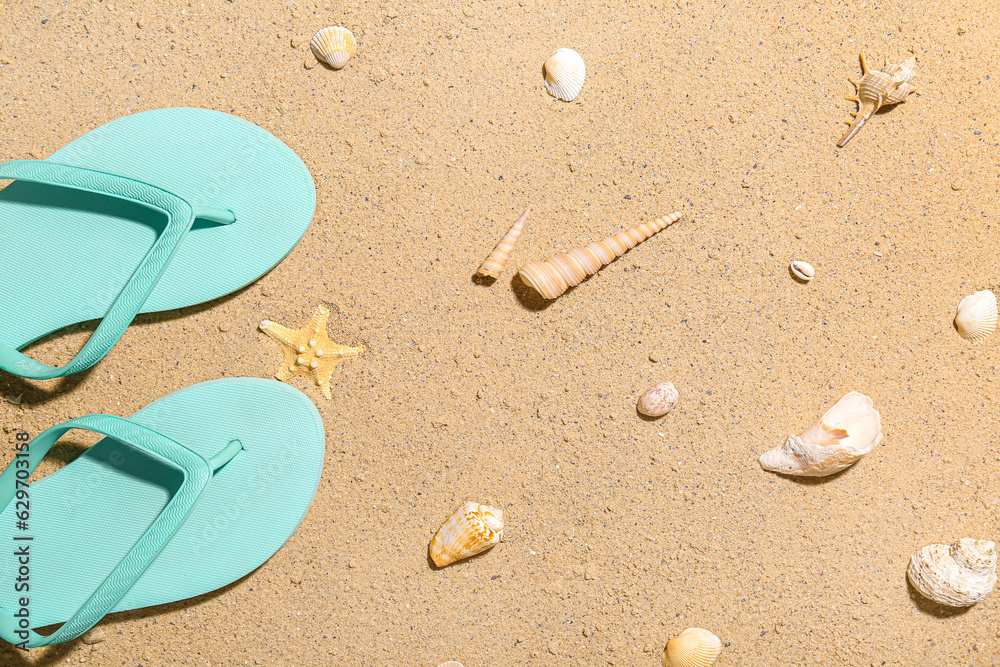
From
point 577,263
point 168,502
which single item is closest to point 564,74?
point 577,263

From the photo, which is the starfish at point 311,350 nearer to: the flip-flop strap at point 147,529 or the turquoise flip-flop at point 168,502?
the turquoise flip-flop at point 168,502

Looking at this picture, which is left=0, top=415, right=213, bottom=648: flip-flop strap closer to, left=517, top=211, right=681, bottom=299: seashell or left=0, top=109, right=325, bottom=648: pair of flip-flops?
left=0, top=109, right=325, bottom=648: pair of flip-flops

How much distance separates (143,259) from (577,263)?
43.6 inches

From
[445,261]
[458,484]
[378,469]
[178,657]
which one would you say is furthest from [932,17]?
[178,657]

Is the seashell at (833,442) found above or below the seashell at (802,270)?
below

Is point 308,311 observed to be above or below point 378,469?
above

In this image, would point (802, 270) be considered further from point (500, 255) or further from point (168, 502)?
point (168, 502)

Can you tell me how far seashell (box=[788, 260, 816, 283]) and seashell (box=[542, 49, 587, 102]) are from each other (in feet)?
2.60

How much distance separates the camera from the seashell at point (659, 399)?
1.58 meters

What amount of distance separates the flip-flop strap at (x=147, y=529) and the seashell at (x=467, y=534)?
629mm

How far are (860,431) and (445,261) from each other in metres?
1.26

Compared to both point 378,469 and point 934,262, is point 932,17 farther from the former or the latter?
point 378,469

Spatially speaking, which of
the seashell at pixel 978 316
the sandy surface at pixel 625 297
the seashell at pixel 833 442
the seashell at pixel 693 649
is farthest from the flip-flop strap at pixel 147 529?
the seashell at pixel 978 316

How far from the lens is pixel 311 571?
161 centimetres
